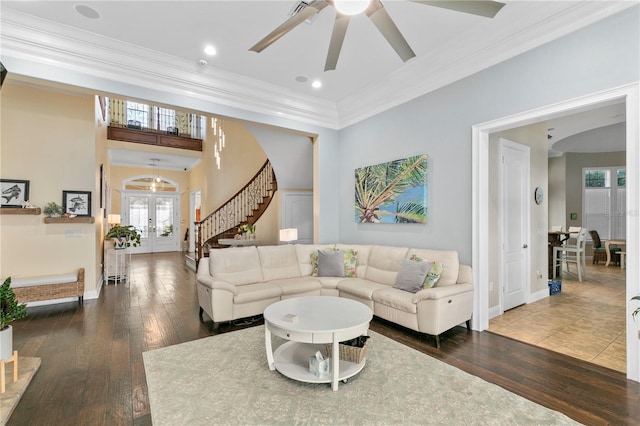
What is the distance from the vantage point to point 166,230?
12500mm

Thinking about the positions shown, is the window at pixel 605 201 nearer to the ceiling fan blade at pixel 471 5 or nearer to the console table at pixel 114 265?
the ceiling fan blade at pixel 471 5

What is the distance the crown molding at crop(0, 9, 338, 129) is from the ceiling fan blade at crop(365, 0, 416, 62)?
110 inches

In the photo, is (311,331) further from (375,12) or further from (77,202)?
(77,202)

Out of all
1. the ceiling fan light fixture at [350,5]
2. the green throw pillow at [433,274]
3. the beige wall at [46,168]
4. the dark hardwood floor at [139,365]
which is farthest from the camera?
the beige wall at [46,168]

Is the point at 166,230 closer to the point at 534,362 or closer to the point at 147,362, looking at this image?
the point at 147,362

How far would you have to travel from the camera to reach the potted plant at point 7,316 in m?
2.54

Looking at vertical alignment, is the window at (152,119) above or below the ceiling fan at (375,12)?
above

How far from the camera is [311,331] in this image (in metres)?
2.43

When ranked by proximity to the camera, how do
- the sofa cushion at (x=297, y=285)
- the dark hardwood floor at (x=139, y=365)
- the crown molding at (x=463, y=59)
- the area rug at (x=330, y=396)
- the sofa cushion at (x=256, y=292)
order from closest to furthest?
the area rug at (x=330, y=396) < the dark hardwood floor at (x=139, y=365) < the crown molding at (x=463, y=59) < the sofa cushion at (x=256, y=292) < the sofa cushion at (x=297, y=285)

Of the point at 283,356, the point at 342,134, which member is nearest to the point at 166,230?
the point at 342,134

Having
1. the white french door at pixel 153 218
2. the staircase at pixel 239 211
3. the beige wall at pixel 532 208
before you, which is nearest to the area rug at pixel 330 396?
the beige wall at pixel 532 208

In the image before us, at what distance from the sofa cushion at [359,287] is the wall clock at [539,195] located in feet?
9.92

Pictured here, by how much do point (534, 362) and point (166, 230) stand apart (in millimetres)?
12682

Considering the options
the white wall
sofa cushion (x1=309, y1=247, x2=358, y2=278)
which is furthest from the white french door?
the white wall
